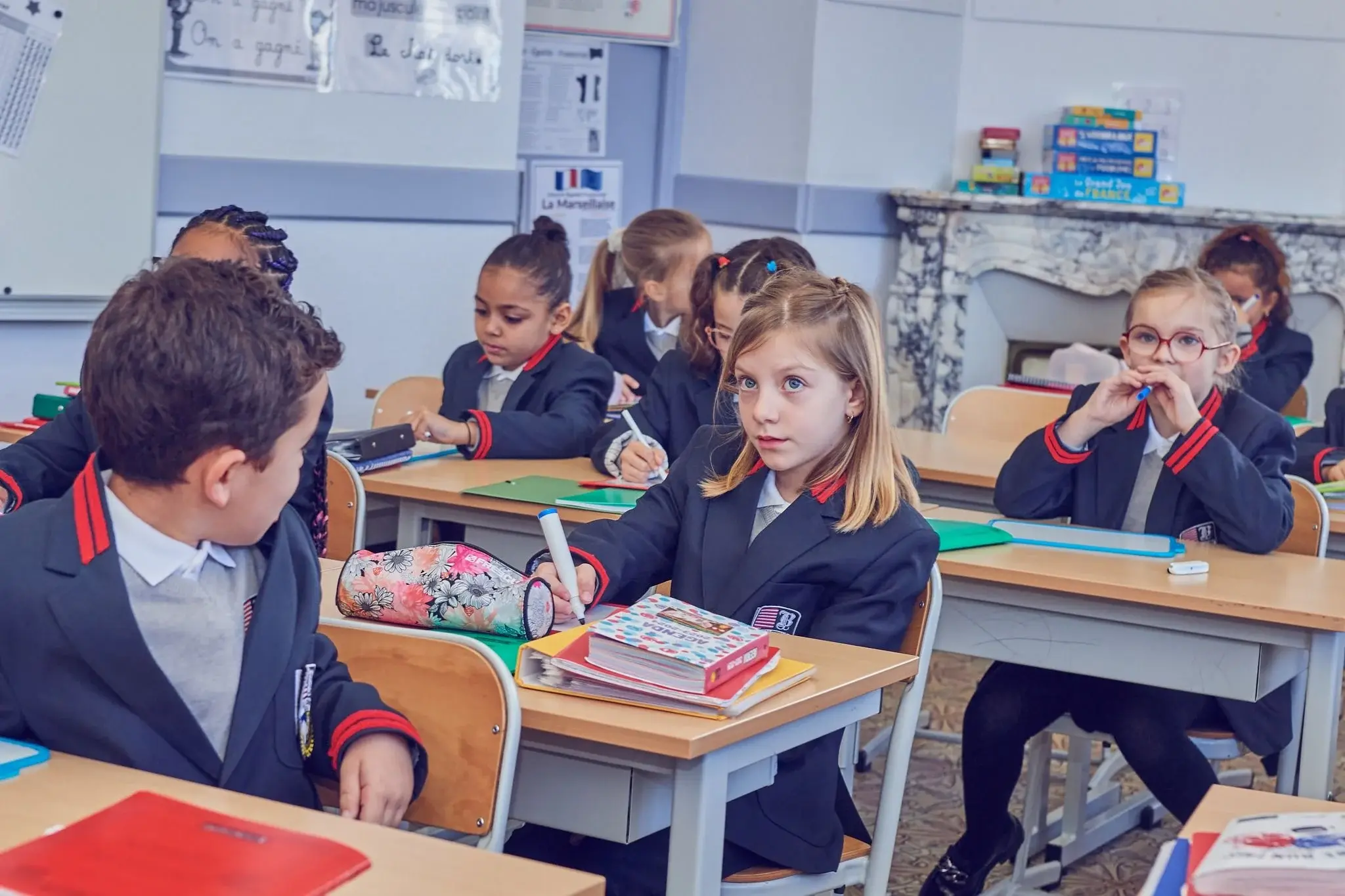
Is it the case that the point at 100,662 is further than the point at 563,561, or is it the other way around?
the point at 563,561

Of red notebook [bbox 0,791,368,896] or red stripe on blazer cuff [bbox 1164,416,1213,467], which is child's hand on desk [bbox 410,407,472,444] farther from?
red notebook [bbox 0,791,368,896]

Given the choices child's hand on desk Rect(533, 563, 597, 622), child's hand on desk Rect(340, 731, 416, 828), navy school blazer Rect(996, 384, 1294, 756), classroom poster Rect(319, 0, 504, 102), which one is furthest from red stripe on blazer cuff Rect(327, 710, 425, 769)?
classroom poster Rect(319, 0, 504, 102)

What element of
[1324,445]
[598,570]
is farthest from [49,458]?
[1324,445]

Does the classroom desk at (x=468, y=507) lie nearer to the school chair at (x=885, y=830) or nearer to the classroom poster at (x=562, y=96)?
the school chair at (x=885, y=830)

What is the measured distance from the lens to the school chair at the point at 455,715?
5.30 feet

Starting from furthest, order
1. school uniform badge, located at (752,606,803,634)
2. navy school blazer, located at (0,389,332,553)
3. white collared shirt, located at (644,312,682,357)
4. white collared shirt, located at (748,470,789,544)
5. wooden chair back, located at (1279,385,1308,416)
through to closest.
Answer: wooden chair back, located at (1279,385,1308,416), white collared shirt, located at (644,312,682,357), navy school blazer, located at (0,389,332,553), white collared shirt, located at (748,470,789,544), school uniform badge, located at (752,606,803,634)

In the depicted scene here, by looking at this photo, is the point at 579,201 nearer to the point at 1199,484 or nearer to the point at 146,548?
the point at 1199,484

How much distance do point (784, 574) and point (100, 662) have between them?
98cm

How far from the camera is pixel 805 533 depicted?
7.23ft

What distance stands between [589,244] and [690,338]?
275cm

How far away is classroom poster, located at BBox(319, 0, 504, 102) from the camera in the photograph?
15.0 feet

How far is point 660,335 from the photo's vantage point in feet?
14.3

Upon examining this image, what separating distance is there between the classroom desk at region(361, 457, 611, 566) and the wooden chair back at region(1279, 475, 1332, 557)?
1198 millimetres

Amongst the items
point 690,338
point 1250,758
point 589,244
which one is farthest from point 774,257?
point 589,244
